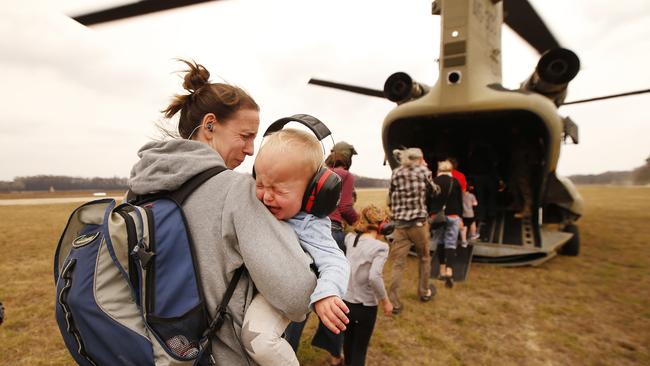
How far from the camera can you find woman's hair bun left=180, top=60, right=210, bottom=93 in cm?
121

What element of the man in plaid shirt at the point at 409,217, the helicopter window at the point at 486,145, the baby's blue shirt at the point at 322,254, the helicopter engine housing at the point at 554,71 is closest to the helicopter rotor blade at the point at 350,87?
the helicopter window at the point at 486,145

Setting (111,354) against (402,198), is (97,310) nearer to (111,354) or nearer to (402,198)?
(111,354)

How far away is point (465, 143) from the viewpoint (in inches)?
313

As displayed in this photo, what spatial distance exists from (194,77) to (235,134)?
25 cm

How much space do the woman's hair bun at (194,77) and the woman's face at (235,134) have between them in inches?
6.7

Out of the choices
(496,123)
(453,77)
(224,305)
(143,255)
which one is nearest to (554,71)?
(453,77)

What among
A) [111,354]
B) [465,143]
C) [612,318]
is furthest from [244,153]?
[465,143]

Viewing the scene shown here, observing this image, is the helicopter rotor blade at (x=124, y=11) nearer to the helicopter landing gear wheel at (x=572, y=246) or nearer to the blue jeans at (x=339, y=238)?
the blue jeans at (x=339, y=238)

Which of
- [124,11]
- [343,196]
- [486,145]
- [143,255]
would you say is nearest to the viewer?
[143,255]

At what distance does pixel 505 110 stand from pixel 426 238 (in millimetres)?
2839

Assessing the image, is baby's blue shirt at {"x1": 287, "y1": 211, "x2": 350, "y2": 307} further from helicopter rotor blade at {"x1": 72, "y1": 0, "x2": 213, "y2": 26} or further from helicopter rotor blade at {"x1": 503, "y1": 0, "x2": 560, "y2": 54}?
helicopter rotor blade at {"x1": 503, "y1": 0, "x2": 560, "y2": 54}

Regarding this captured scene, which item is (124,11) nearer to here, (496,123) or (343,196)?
(343,196)

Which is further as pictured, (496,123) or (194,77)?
(496,123)

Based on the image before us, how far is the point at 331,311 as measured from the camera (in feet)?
2.89
